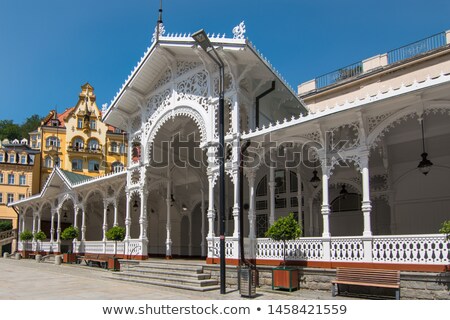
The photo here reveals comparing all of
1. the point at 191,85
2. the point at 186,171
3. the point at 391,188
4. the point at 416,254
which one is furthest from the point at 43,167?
the point at 416,254

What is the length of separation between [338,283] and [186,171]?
11.9 m

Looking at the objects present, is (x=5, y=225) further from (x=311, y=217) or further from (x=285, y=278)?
(x=285, y=278)

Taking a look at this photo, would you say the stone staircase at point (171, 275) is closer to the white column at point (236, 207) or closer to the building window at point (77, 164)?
the white column at point (236, 207)

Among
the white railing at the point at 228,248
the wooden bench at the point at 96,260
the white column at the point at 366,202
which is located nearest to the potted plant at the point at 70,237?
the wooden bench at the point at 96,260

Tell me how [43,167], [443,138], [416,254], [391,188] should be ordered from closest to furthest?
[416,254] < [443,138] < [391,188] < [43,167]

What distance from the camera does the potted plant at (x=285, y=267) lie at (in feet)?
39.6

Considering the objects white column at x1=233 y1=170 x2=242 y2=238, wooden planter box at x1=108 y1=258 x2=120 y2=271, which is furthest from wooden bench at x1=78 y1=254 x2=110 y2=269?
white column at x1=233 y1=170 x2=242 y2=238

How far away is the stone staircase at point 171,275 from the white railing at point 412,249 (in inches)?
191

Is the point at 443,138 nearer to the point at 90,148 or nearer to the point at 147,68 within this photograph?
the point at 147,68

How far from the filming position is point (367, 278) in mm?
10758

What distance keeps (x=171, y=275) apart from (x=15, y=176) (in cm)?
4149

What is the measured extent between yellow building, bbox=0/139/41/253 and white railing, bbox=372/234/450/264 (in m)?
45.9
